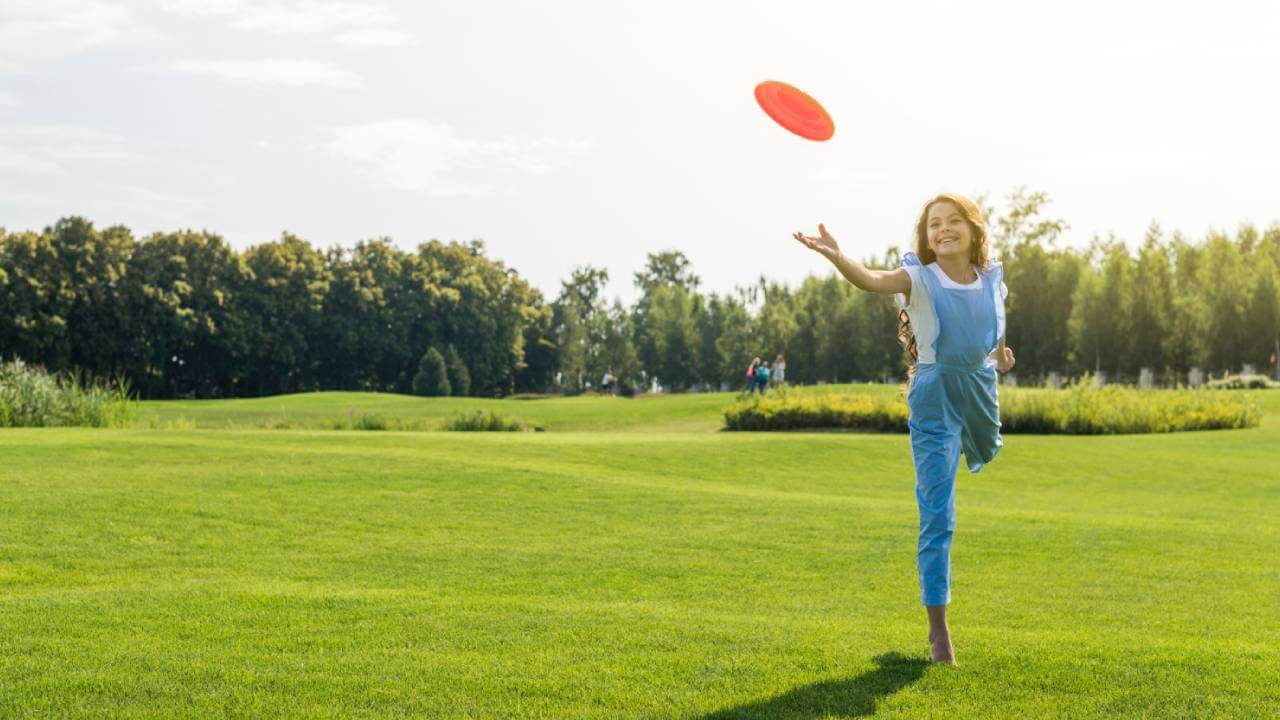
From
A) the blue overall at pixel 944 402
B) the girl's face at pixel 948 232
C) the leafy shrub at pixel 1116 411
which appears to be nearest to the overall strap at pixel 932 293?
the blue overall at pixel 944 402

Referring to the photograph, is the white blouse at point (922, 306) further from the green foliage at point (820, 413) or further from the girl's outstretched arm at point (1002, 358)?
the green foliage at point (820, 413)

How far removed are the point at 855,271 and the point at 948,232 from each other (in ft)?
2.32

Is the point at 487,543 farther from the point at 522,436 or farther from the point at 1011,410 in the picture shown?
the point at 1011,410

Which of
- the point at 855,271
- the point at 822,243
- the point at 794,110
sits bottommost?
the point at 855,271

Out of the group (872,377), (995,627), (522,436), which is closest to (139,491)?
(995,627)

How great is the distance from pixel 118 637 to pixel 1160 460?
71.7 feet

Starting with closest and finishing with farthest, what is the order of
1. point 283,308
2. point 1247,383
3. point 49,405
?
point 49,405 < point 1247,383 < point 283,308

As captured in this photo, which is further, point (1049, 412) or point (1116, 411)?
point (1116, 411)

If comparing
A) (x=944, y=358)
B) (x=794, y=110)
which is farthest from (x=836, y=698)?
(x=794, y=110)

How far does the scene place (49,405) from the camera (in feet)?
79.5

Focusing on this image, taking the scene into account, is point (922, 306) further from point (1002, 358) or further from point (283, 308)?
point (283, 308)

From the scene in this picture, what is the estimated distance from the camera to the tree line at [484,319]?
5769cm

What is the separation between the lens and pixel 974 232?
5.35 m

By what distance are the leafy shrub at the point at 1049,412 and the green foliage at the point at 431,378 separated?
3788 cm
